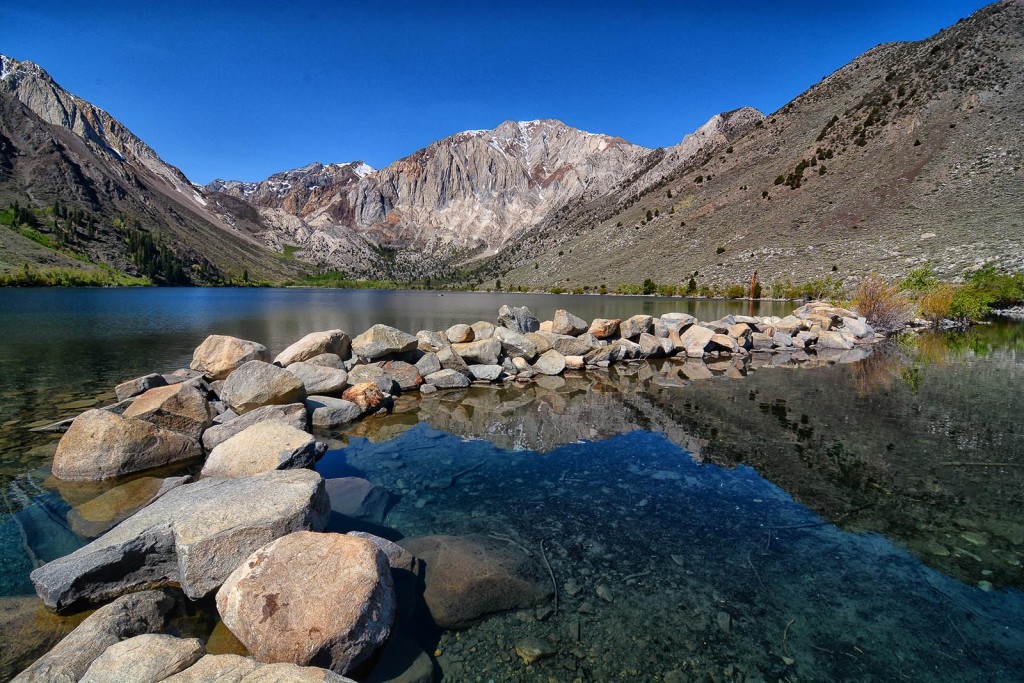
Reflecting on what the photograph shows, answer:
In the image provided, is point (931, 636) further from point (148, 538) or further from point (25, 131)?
point (25, 131)

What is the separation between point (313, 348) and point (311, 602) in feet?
41.7

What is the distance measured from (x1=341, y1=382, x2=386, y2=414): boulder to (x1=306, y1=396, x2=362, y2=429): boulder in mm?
281

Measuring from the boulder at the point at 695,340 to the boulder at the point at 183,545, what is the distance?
71.8ft

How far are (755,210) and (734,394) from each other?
8768 cm

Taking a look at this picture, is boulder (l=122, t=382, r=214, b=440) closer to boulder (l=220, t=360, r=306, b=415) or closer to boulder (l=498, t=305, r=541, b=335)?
boulder (l=220, t=360, r=306, b=415)

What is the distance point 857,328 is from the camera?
29562 millimetres

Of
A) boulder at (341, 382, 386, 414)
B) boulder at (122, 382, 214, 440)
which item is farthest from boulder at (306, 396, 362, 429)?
boulder at (122, 382, 214, 440)

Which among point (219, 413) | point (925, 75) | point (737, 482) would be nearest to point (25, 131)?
point (219, 413)

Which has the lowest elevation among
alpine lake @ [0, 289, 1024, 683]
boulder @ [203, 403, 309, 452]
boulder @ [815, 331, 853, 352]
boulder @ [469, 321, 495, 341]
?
boulder @ [815, 331, 853, 352]

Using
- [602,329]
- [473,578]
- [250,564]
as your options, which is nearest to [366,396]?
[473,578]

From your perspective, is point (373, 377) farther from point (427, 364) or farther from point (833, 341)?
point (833, 341)

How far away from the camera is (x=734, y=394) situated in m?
15.3

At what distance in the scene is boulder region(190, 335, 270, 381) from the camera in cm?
1434

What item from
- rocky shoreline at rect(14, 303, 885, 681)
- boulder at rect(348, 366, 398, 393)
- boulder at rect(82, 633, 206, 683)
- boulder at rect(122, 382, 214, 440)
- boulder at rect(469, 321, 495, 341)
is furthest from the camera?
boulder at rect(469, 321, 495, 341)
